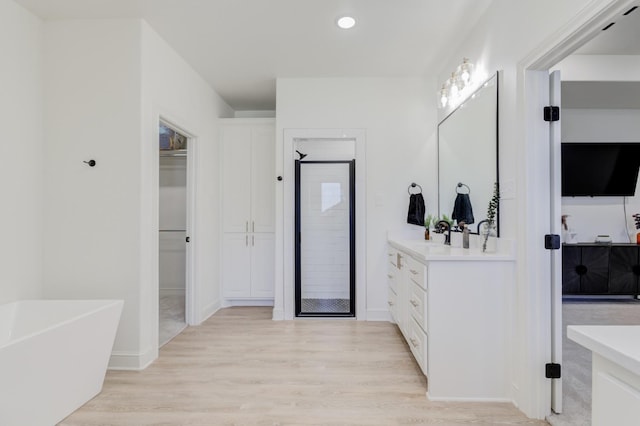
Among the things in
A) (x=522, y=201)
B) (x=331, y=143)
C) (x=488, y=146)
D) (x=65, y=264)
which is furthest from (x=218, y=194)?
(x=522, y=201)

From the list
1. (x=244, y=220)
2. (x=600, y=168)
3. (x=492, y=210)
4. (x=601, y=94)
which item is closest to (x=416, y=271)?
(x=492, y=210)

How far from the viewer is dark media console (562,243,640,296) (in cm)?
447

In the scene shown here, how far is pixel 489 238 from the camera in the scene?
2.44 m

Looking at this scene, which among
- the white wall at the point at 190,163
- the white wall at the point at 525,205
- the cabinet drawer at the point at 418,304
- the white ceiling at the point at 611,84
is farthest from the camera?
the white wall at the point at 190,163

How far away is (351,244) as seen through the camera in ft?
12.8

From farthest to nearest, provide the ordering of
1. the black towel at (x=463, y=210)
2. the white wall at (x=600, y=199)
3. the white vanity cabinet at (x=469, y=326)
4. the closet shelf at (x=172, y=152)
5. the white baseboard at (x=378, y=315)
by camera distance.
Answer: the closet shelf at (x=172, y=152) < the white wall at (x=600, y=199) < the white baseboard at (x=378, y=315) < the black towel at (x=463, y=210) < the white vanity cabinet at (x=469, y=326)

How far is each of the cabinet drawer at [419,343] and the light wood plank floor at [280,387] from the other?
15cm

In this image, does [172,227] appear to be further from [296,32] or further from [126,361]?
[296,32]

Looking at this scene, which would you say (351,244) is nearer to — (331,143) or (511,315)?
(331,143)

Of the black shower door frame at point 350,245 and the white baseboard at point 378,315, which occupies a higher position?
the black shower door frame at point 350,245

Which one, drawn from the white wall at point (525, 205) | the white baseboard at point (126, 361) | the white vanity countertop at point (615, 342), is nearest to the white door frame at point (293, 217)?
the white baseboard at point (126, 361)

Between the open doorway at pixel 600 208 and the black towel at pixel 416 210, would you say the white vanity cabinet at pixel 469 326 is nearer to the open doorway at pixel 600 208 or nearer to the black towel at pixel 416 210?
the black towel at pixel 416 210

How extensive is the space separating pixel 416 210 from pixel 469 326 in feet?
5.53

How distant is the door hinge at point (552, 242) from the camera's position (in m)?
1.97
